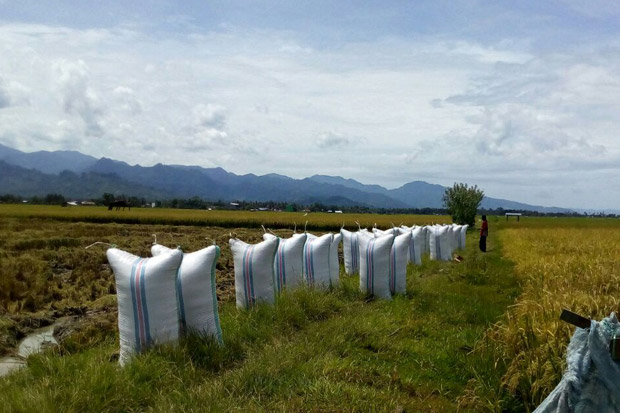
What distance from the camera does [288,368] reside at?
4.84 metres

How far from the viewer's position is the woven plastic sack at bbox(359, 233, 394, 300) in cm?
877

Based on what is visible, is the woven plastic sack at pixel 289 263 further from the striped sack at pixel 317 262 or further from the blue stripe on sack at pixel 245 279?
the blue stripe on sack at pixel 245 279

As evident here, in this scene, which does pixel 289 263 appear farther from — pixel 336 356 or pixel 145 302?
pixel 145 302

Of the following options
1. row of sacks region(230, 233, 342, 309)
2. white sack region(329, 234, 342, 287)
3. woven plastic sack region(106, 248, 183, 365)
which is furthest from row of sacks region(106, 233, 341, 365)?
white sack region(329, 234, 342, 287)

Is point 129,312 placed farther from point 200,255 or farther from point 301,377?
point 301,377

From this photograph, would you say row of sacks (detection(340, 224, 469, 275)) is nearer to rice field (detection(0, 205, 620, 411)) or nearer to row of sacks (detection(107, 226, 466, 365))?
row of sacks (detection(107, 226, 466, 365))

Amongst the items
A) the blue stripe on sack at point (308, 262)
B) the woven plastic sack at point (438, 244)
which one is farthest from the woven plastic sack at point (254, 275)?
the woven plastic sack at point (438, 244)

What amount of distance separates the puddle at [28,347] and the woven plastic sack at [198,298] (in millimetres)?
1696

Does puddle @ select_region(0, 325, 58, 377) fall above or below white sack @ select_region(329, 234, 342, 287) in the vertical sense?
below

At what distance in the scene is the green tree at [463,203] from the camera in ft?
138

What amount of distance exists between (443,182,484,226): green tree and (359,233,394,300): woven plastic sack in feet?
114

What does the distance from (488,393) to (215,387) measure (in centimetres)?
231

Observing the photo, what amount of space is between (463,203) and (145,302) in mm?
39758

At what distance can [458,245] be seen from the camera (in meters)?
21.8
